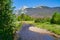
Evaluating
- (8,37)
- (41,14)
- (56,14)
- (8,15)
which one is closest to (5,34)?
(8,37)

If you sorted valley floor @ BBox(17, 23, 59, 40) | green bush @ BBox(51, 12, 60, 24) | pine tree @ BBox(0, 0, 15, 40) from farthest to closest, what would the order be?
green bush @ BBox(51, 12, 60, 24) → valley floor @ BBox(17, 23, 59, 40) → pine tree @ BBox(0, 0, 15, 40)

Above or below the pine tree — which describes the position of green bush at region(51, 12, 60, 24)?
below

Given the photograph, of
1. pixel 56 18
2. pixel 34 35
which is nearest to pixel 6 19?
pixel 34 35

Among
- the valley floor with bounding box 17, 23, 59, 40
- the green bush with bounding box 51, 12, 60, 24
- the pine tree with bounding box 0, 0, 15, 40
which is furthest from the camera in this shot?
the green bush with bounding box 51, 12, 60, 24

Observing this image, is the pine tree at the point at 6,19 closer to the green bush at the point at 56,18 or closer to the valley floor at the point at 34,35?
the valley floor at the point at 34,35

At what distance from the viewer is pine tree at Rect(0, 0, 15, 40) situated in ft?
33.5

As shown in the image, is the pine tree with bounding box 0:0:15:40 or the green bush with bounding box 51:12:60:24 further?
the green bush with bounding box 51:12:60:24

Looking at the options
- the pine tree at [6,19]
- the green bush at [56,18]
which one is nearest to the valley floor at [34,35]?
the green bush at [56,18]

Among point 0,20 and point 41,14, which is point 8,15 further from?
point 41,14

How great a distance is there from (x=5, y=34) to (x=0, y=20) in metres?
0.77

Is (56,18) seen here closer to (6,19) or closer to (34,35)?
(34,35)

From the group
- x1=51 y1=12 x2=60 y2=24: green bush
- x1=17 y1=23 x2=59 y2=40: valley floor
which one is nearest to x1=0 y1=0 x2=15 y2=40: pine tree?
x1=17 y1=23 x2=59 y2=40: valley floor

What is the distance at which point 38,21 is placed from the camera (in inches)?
1571

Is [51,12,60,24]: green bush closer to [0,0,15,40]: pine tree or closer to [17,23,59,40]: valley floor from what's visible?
[17,23,59,40]: valley floor
